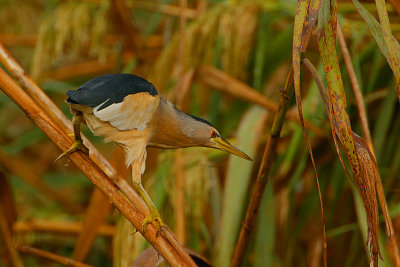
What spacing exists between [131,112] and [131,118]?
0.04 feet

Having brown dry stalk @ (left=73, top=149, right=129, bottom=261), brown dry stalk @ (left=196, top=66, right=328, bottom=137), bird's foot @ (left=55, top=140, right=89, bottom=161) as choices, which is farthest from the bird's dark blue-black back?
brown dry stalk @ (left=196, top=66, right=328, bottom=137)

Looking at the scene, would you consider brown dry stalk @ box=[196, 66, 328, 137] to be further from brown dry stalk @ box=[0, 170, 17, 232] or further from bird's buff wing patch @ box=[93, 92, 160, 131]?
brown dry stalk @ box=[0, 170, 17, 232]

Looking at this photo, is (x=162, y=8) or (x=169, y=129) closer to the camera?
(x=169, y=129)

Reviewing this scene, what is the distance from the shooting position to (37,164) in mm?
2787

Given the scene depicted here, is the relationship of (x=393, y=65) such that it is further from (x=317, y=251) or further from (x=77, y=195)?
(x=77, y=195)

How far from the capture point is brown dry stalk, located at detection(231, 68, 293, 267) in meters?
0.92

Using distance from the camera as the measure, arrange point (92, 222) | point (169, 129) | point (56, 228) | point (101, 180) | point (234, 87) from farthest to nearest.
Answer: point (56, 228) → point (234, 87) → point (92, 222) → point (169, 129) → point (101, 180)

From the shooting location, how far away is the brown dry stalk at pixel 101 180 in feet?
3.02

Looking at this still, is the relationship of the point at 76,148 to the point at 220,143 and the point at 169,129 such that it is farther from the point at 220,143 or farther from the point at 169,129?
the point at 220,143

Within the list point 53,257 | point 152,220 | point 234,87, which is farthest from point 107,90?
point 234,87

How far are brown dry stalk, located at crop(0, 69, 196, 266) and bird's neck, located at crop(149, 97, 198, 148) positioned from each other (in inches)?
9.2

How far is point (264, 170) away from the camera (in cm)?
101

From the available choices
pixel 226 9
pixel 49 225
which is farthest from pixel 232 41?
pixel 49 225

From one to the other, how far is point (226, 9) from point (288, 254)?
87 cm
